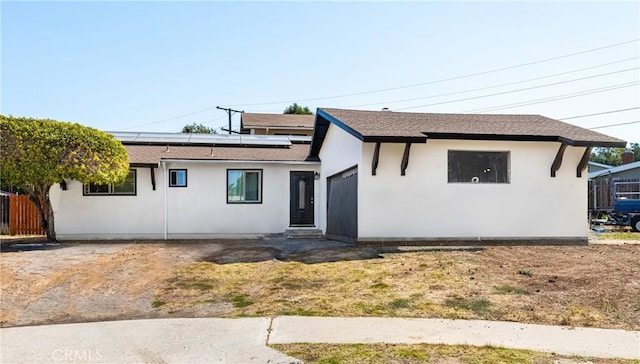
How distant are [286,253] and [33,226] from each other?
12.0m

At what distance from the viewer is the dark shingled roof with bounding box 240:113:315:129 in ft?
107

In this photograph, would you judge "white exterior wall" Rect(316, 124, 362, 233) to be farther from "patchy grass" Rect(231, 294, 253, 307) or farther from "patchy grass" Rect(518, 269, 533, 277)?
"patchy grass" Rect(231, 294, 253, 307)

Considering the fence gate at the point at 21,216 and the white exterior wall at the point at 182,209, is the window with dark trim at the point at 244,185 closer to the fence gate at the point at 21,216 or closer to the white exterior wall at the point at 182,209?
the white exterior wall at the point at 182,209

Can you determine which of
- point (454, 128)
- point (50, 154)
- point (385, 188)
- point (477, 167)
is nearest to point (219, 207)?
point (50, 154)

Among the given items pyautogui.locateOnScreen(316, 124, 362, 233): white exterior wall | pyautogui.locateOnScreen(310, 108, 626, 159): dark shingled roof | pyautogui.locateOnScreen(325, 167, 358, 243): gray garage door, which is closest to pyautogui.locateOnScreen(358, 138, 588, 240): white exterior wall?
pyautogui.locateOnScreen(310, 108, 626, 159): dark shingled roof

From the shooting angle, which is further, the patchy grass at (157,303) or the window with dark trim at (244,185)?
the window with dark trim at (244,185)

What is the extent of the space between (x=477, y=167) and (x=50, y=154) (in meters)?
12.1

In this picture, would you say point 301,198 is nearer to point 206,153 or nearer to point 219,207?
point 219,207

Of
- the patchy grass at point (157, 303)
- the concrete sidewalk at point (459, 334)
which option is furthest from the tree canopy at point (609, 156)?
the patchy grass at point (157, 303)

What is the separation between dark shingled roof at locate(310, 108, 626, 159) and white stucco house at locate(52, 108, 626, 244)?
0.12 feet

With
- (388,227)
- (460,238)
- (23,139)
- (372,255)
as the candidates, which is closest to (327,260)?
(372,255)

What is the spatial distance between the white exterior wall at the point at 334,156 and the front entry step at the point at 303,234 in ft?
0.88

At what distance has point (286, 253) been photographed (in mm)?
13344

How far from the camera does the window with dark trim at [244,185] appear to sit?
61.3 feet
